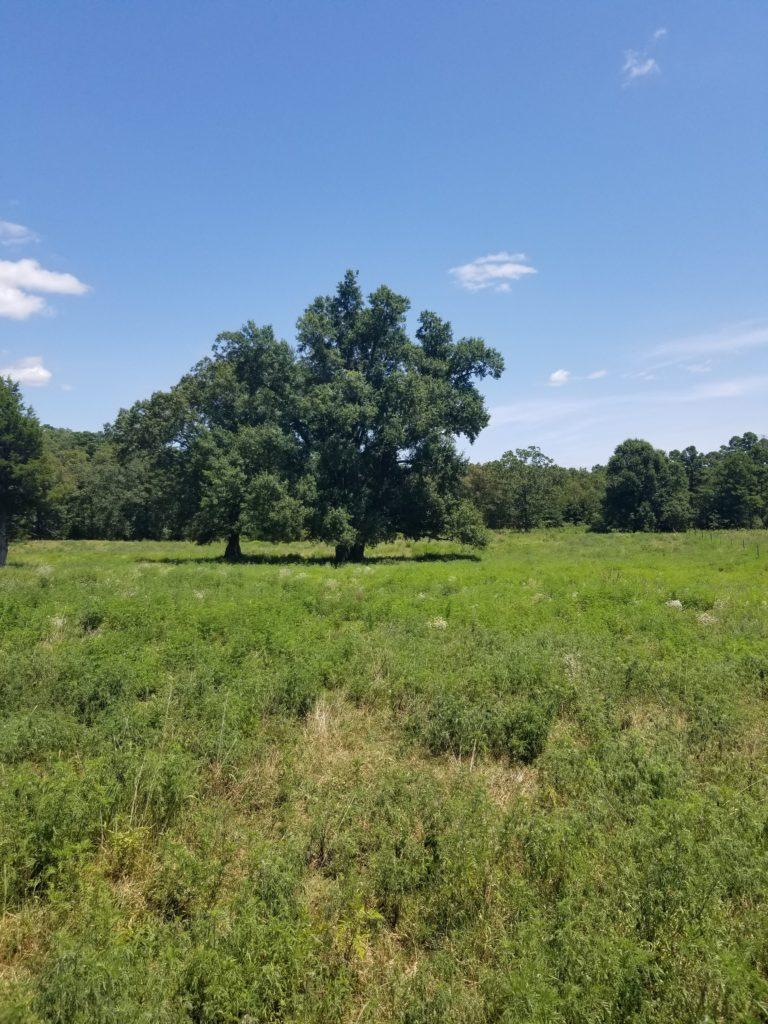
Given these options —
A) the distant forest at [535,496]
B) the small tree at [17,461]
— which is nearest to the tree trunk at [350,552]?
the small tree at [17,461]

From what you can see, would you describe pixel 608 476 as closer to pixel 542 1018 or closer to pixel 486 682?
pixel 486 682

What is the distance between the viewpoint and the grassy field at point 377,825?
3662 mm

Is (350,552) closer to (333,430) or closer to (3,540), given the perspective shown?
(333,430)

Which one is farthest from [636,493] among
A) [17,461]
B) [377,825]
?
[377,825]

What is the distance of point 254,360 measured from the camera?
3409cm

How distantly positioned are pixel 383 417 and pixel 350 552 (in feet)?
26.5

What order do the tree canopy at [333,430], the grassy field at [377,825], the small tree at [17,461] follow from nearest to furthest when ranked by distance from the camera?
1. the grassy field at [377,825]
2. the tree canopy at [333,430]
3. the small tree at [17,461]

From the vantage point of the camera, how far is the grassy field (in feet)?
12.0

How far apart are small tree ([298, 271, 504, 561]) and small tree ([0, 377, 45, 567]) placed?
1615 cm

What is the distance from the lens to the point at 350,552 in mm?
31391

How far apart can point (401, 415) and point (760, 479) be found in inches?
2752

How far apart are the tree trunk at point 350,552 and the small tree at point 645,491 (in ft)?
155

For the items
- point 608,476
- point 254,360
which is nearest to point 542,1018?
point 254,360

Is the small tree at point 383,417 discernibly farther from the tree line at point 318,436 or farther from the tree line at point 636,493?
the tree line at point 636,493
